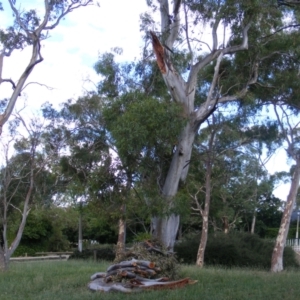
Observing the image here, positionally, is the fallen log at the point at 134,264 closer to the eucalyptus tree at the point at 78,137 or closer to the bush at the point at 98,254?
the eucalyptus tree at the point at 78,137

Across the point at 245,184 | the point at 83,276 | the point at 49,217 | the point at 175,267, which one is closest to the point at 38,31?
the point at 83,276

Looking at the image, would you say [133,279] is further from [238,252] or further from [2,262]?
[238,252]

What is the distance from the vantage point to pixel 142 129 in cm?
1592

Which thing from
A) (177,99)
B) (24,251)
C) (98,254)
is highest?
(177,99)

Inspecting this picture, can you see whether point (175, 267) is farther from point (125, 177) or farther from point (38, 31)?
point (38, 31)

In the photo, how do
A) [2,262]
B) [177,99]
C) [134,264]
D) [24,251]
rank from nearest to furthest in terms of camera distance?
1. [134,264]
2. [177,99]
3. [2,262]
4. [24,251]

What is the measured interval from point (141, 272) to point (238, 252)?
17329mm

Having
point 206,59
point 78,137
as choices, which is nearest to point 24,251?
point 78,137

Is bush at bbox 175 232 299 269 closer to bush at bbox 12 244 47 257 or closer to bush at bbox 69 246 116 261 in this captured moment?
bush at bbox 69 246 116 261

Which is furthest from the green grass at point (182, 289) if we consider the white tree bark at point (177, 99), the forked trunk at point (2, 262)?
the forked trunk at point (2, 262)

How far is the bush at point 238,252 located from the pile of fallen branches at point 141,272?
1523 centimetres

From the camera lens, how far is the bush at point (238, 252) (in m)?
30.1

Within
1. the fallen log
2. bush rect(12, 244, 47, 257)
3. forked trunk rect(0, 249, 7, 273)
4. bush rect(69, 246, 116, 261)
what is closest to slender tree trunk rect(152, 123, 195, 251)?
the fallen log

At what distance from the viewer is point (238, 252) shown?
1180 inches
